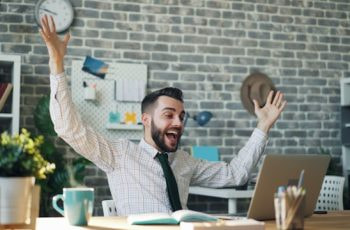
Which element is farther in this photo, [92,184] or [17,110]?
[92,184]

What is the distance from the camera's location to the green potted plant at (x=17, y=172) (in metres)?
1.63

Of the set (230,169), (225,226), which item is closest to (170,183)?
(230,169)

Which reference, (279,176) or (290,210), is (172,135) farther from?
(290,210)

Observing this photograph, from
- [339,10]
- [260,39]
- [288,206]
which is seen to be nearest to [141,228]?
[288,206]

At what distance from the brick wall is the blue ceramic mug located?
295 centimetres

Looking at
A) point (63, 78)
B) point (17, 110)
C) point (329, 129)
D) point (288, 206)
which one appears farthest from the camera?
point (329, 129)

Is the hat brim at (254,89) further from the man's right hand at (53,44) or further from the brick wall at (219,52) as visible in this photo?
the man's right hand at (53,44)

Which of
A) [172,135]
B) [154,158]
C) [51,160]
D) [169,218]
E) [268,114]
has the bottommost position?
[51,160]

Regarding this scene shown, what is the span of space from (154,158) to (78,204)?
0.88 meters

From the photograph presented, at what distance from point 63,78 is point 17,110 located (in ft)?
7.44

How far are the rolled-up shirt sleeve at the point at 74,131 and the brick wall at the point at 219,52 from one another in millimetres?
2211

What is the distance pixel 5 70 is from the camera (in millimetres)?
4809

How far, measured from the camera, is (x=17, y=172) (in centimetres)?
167

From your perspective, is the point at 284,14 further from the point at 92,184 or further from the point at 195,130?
the point at 92,184
